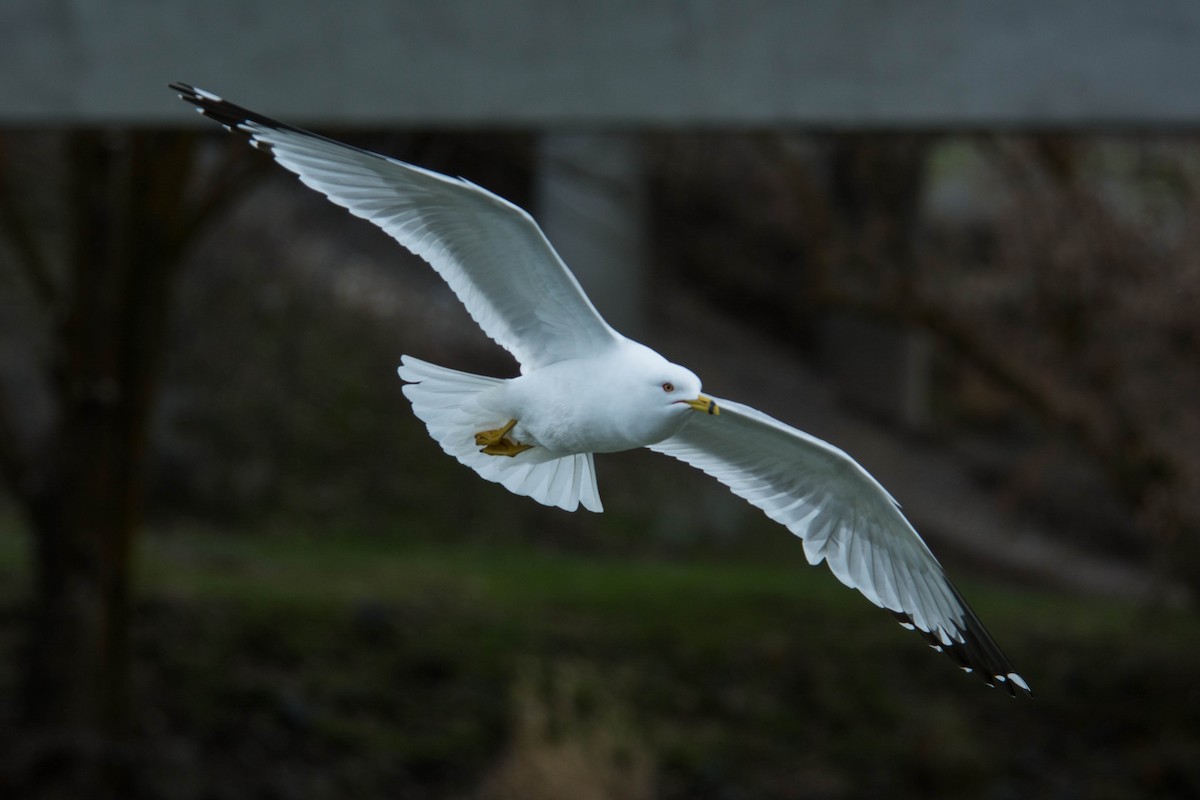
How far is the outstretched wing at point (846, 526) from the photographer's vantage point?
3.46 m

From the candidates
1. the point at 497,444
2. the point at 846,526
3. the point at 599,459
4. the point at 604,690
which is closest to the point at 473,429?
the point at 497,444

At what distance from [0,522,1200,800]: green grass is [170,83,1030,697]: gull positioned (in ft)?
11.7

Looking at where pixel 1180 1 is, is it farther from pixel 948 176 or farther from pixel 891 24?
pixel 948 176

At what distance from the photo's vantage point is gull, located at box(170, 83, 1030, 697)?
9.10ft

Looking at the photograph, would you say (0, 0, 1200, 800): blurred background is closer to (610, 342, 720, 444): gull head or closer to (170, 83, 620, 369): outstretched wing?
(170, 83, 620, 369): outstretched wing

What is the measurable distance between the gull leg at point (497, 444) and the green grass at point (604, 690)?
394 cm

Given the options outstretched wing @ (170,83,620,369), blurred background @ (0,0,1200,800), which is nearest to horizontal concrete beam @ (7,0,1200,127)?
blurred background @ (0,0,1200,800)

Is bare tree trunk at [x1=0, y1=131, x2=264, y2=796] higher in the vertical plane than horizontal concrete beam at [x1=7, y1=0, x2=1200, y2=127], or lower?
lower

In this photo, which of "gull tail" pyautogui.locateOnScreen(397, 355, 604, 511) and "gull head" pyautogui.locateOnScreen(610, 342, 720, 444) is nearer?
"gull head" pyautogui.locateOnScreen(610, 342, 720, 444)

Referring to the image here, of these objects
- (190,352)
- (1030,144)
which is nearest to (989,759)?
(1030,144)

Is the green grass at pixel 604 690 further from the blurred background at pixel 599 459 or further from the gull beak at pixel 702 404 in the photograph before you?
the gull beak at pixel 702 404

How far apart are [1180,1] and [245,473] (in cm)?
721

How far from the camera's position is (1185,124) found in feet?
15.7

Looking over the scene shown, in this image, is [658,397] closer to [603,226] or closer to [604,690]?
[604,690]
